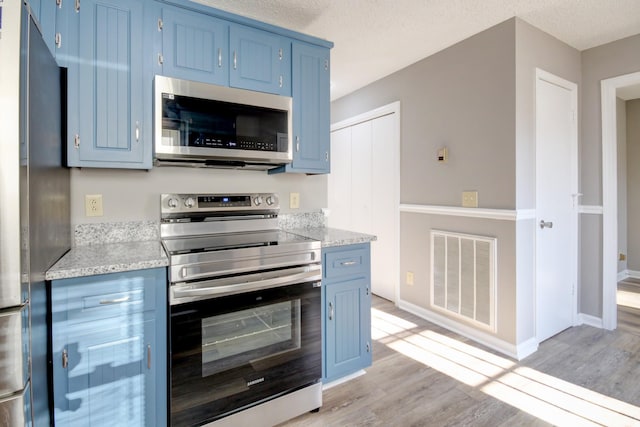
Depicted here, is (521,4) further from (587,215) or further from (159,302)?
(159,302)

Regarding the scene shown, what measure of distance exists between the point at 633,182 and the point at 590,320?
2761 mm

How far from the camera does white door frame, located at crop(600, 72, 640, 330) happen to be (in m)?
2.85

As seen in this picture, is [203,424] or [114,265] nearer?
[114,265]

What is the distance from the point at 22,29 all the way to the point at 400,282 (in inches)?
130

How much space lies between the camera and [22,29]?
1.00 metres

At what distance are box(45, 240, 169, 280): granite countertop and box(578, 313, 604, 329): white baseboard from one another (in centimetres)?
359

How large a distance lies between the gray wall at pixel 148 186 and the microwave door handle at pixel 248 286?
744 mm

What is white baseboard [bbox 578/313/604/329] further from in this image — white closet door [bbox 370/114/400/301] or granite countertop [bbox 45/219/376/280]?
granite countertop [bbox 45/219/376/280]

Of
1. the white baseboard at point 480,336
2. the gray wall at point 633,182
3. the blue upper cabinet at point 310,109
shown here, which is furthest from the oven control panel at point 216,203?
the gray wall at point 633,182

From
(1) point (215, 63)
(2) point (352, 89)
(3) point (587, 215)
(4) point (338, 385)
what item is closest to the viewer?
(1) point (215, 63)

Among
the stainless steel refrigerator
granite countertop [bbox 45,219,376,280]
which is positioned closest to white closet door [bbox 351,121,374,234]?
granite countertop [bbox 45,219,376,280]

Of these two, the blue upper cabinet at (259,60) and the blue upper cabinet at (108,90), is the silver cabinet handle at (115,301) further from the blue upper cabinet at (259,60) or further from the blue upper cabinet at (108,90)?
the blue upper cabinet at (259,60)

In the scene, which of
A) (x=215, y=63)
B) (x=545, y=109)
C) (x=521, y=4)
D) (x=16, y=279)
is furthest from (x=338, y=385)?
(x=521, y=4)

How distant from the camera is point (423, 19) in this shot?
2400mm
